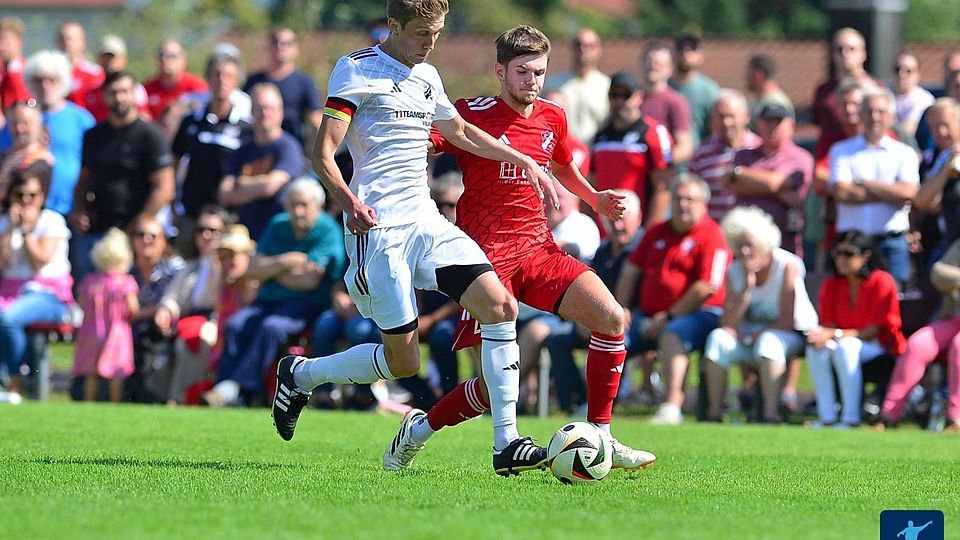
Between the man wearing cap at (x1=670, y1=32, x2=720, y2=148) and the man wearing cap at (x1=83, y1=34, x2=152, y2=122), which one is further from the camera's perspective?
the man wearing cap at (x1=83, y1=34, x2=152, y2=122)

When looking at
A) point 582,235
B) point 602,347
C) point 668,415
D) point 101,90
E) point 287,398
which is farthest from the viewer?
point 101,90

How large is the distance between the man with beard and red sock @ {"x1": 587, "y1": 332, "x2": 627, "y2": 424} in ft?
27.1

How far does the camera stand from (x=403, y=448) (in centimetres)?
789

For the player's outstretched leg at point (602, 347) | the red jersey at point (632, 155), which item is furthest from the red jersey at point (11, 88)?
the player's outstretched leg at point (602, 347)

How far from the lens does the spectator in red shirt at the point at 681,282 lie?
1313cm

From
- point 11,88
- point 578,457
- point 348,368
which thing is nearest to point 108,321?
point 11,88

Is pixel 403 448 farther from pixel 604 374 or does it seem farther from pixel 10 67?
pixel 10 67

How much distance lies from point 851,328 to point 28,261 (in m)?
7.28

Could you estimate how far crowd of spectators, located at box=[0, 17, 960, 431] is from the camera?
43.0 ft

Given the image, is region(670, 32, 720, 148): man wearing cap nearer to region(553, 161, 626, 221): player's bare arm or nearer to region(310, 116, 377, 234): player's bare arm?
region(553, 161, 626, 221): player's bare arm

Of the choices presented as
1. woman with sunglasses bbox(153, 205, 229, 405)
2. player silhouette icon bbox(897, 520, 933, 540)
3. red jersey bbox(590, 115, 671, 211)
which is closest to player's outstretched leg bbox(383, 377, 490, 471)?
player silhouette icon bbox(897, 520, 933, 540)

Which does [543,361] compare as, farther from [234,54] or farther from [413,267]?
[413,267]

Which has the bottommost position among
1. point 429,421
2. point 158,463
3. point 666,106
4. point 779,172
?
point 158,463

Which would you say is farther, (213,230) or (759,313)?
(213,230)
